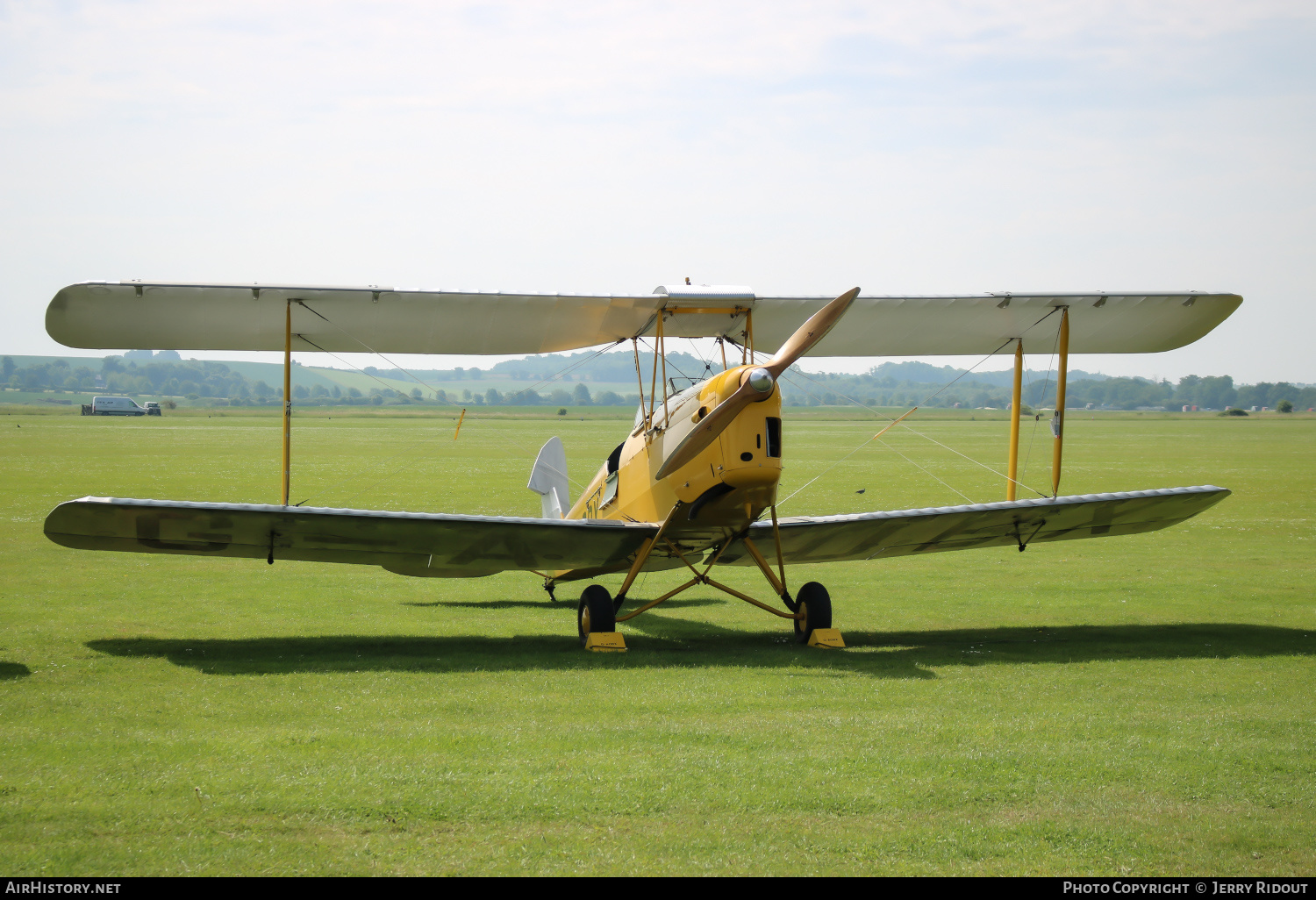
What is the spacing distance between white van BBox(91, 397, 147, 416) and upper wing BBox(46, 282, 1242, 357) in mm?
91613

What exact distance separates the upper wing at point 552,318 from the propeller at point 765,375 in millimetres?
1305

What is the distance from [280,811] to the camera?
4418mm

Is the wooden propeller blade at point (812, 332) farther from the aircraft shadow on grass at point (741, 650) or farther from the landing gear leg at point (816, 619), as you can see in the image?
the aircraft shadow on grass at point (741, 650)

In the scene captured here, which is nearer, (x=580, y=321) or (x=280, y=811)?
(x=280, y=811)

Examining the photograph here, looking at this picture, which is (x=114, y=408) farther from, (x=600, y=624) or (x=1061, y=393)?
(x=1061, y=393)

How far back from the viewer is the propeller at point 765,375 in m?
7.87

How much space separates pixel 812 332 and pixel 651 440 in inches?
83.3

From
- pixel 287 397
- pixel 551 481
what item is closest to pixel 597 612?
pixel 287 397

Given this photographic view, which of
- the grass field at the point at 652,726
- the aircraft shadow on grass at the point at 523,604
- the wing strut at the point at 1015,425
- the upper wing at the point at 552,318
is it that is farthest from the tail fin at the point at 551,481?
the wing strut at the point at 1015,425

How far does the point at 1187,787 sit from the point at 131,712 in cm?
599

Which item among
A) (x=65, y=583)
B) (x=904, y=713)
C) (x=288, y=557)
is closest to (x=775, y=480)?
(x=904, y=713)

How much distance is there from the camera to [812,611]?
9141 mm
